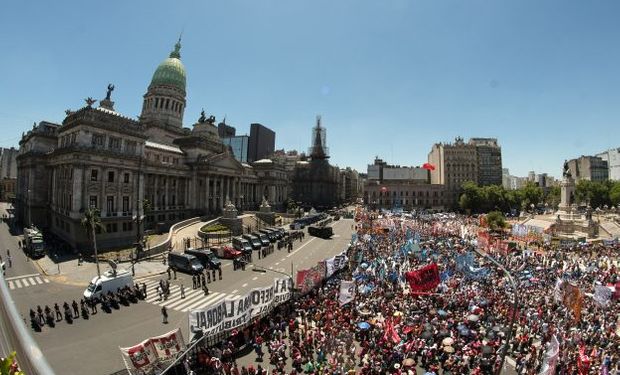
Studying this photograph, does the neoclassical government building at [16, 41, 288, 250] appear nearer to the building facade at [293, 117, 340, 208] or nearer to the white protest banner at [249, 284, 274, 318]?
the white protest banner at [249, 284, 274, 318]

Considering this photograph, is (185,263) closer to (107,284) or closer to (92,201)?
(107,284)

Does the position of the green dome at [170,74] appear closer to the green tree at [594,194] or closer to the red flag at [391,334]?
the red flag at [391,334]

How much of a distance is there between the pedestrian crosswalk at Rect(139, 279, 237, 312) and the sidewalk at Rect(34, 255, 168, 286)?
6.79 meters

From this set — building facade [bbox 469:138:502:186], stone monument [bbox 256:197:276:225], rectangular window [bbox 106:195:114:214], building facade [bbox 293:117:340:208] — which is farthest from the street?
building facade [bbox 469:138:502:186]

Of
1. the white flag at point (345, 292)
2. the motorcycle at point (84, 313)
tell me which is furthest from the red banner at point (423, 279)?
the motorcycle at point (84, 313)

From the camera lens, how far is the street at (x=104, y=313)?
1922 cm

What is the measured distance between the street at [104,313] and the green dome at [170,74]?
186 feet

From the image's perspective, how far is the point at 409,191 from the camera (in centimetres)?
15088

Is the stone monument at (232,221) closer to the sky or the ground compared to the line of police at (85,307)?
closer to the sky

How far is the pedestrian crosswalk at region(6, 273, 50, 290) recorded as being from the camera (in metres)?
32.7

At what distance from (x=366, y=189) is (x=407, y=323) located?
13184cm

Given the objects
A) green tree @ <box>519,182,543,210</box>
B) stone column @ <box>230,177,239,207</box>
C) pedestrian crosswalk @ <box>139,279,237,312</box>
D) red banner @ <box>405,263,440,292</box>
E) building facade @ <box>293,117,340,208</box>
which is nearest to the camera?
red banner @ <box>405,263,440,292</box>

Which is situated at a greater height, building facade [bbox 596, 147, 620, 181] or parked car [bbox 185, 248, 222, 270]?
building facade [bbox 596, 147, 620, 181]

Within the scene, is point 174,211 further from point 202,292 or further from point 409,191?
point 409,191
